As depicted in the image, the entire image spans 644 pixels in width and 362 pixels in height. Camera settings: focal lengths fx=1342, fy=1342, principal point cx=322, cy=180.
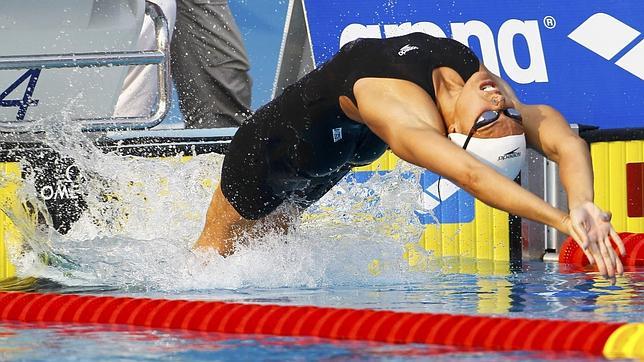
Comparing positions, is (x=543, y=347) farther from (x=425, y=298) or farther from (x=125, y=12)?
(x=125, y=12)

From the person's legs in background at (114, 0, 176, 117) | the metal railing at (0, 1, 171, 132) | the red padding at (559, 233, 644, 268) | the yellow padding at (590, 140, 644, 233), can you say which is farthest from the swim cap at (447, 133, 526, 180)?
the person's legs in background at (114, 0, 176, 117)

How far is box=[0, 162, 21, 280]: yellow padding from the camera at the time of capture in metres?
6.04

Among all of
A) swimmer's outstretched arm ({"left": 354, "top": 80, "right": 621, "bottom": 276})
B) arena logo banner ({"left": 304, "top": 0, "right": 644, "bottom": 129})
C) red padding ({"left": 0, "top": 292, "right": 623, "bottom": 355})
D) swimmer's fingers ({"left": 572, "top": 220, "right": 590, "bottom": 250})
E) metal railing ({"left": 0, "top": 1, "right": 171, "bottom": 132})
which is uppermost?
arena logo banner ({"left": 304, "top": 0, "right": 644, "bottom": 129})

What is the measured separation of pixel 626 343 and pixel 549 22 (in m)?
3.66

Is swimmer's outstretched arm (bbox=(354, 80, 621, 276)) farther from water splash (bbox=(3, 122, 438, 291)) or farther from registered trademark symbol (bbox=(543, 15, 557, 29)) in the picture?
registered trademark symbol (bbox=(543, 15, 557, 29))

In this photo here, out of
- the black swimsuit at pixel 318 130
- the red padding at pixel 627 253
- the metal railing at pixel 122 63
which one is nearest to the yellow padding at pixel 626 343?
the black swimsuit at pixel 318 130

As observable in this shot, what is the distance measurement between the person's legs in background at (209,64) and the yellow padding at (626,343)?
3.81 m

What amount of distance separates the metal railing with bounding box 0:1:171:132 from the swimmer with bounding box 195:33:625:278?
0.69 metres

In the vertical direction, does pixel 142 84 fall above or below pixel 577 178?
above

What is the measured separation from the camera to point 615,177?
6137mm

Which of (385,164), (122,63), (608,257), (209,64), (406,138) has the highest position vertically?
(209,64)

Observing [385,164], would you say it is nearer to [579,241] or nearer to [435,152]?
[435,152]

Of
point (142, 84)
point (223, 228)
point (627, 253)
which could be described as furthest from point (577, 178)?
point (142, 84)

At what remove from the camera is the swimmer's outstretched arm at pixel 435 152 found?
342 cm
